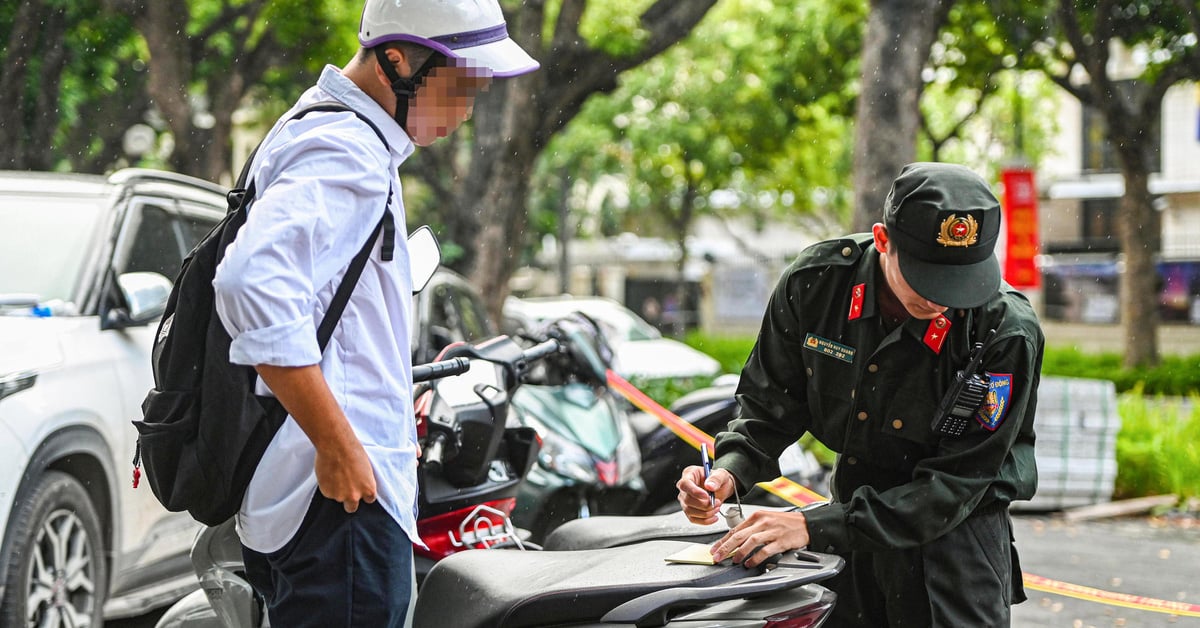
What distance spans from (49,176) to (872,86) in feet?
18.2

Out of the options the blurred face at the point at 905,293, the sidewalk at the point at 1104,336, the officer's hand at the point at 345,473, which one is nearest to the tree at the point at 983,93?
the sidewalk at the point at 1104,336

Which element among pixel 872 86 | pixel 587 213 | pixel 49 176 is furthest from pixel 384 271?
pixel 587 213

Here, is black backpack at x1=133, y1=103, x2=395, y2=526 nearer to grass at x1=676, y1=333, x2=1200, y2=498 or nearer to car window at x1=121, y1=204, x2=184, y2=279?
car window at x1=121, y1=204, x2=184, y2=279

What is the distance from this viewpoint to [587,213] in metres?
38.9

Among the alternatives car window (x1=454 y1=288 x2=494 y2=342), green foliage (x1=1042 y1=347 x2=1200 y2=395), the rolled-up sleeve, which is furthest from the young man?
green foliage (x1=1042 y1=347 x2=1200 y2=395)

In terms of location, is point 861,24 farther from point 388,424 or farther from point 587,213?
point 587,213

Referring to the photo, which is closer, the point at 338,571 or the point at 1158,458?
the point at 338,571

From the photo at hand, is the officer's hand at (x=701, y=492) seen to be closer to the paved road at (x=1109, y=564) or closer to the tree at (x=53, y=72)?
the paved road at (x=1109, y=564)

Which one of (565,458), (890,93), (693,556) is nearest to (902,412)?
(693,556)

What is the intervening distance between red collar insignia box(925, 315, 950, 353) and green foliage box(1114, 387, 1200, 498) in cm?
693

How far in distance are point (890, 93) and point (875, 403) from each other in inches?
250

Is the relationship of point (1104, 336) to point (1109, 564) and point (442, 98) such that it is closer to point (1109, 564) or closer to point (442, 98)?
point (1109, 564)

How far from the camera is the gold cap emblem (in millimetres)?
2354

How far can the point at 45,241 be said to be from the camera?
15.3 feet
